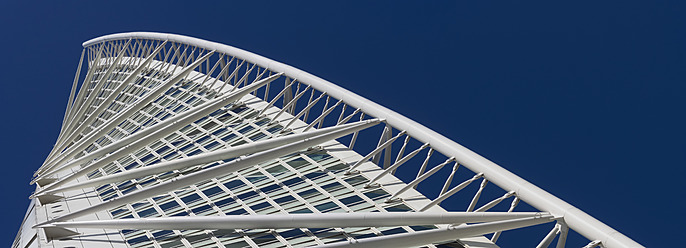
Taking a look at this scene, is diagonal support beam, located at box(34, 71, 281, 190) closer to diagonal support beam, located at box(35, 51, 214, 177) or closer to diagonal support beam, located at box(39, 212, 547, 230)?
diagonal support beam, located at box(35, 51, 214, 177)

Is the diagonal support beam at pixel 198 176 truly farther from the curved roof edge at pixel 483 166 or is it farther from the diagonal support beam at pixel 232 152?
the curved roof edge at pixel 483 166

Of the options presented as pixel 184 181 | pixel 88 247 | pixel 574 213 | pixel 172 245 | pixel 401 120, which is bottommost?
pixel 88 247

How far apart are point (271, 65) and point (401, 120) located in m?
16.4

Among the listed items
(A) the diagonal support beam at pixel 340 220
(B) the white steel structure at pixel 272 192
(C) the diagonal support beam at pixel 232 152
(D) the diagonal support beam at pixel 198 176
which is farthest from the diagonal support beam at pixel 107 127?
(A) the diagonal support beam at pixel 340 220

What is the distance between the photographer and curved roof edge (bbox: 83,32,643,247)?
1043 inches

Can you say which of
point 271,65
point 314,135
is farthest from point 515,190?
point 271,65

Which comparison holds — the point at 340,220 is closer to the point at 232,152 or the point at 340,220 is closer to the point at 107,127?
the point at 232,152

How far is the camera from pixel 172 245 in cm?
3438

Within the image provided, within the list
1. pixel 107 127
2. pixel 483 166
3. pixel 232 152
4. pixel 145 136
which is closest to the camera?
pixel 483 166

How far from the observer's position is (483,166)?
3312 centimetres

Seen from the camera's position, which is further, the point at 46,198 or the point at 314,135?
the point at 46,198

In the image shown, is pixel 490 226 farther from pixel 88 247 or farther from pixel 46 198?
pixel 46 198

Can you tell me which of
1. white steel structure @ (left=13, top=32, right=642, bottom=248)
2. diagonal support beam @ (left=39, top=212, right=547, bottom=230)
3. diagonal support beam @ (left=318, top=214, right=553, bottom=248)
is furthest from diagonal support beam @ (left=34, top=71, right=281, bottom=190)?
diagonal support beam @ (left=318, top=214, right=553, bottom=248)

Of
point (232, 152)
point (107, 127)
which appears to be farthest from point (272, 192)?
point (107, 127)
